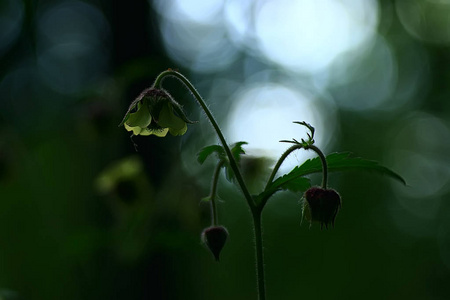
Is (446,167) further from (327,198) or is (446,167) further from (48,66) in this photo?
(327,198)

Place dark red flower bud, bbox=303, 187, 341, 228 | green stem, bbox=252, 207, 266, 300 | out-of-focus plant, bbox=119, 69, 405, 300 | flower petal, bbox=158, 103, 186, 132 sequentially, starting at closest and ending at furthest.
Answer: green stem, bbox=252, 207, 266, 300
out-of-focus plant, bbox=119, 69, 405, 300
dark red flower bud, bbox=303, 187, 341, 228
flower petal, bbox=158, 103, 186, 132

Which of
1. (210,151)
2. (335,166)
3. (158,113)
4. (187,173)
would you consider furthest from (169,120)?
(187,173)

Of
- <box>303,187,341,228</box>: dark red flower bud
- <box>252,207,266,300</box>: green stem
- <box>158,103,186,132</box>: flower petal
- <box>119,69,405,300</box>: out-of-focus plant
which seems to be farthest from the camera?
<box>158,103,186,132</box>: flower petal

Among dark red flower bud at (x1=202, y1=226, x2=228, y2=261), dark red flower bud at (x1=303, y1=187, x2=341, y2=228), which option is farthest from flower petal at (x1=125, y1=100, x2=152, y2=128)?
dark red flower bud at (x1=303, y1=187, x2=341, y2=228)

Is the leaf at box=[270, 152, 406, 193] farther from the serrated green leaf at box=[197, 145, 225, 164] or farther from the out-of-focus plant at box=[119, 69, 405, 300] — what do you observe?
the serrated green leaf at box=[197, 145, 225, 164]

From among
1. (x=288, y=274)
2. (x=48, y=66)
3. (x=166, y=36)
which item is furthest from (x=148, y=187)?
(x=288, y=274)

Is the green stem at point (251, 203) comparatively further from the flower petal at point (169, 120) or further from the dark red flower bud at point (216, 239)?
the dark red flower bud at point (216, 239)

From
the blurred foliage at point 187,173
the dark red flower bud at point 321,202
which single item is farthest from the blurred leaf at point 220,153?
the blurred foliage at point 187,173

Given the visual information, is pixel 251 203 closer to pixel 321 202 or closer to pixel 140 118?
→ pixel 321 202
